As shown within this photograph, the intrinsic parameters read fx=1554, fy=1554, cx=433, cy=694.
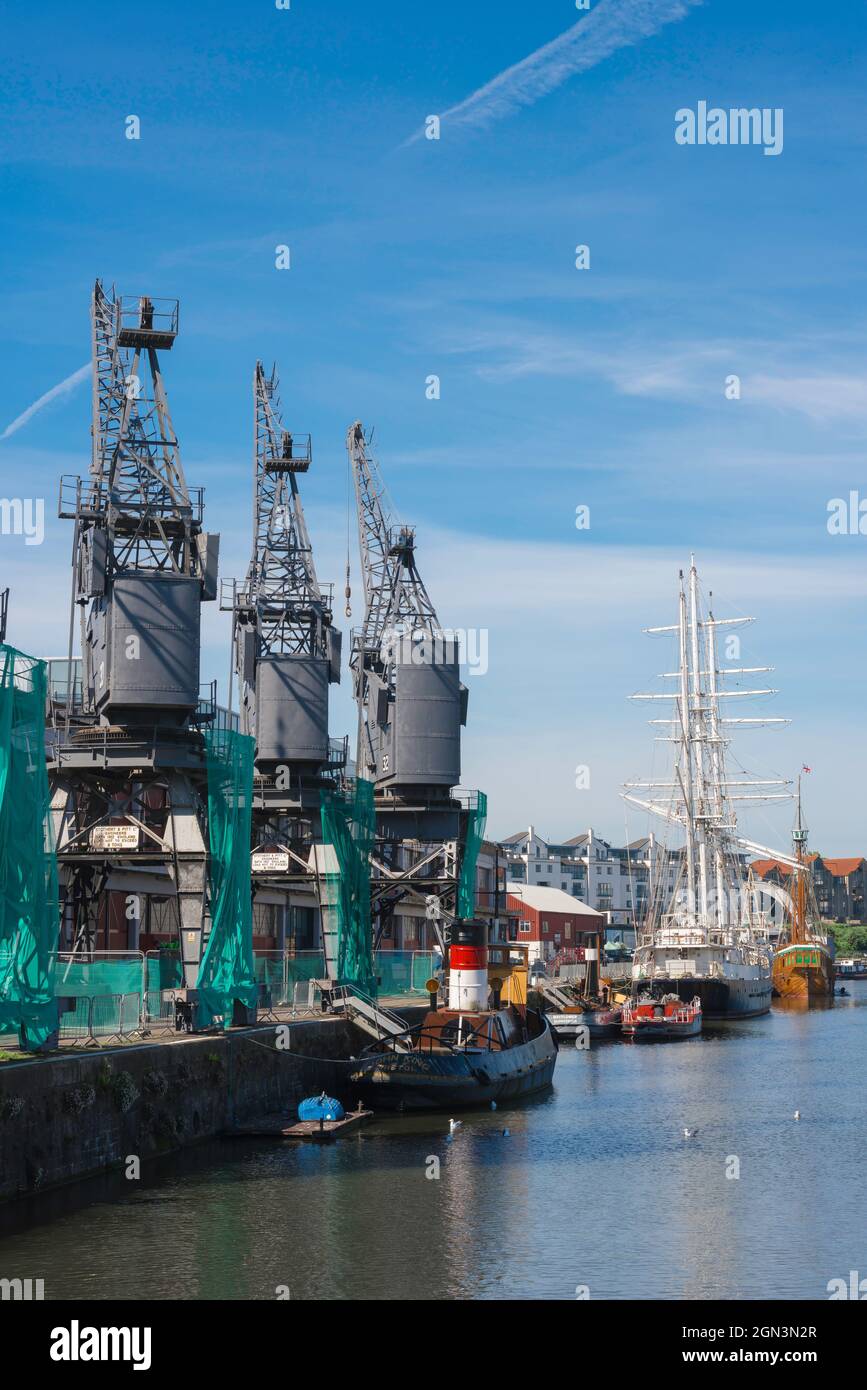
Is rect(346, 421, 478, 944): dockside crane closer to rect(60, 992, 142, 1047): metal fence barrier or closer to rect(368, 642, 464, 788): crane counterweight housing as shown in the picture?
rect(368, 642, 464, 788): crane counterweight housing

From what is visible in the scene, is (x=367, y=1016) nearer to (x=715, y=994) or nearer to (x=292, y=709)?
(x=292, y=709)

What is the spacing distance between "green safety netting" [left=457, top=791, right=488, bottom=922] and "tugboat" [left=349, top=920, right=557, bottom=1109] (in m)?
16.6

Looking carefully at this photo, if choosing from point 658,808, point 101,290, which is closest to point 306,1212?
point 101,290

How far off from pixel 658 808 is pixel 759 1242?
388 feet

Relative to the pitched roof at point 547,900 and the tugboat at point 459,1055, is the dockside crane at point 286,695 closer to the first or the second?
the tugboat at point 459,1055

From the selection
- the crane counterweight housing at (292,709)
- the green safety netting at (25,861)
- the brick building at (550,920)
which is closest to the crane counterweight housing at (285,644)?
the crane counterweight housing at (292,709)

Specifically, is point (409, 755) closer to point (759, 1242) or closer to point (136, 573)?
point (136, 573)

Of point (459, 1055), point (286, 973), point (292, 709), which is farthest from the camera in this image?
point (292, 709)

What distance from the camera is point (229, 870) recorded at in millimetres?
44375

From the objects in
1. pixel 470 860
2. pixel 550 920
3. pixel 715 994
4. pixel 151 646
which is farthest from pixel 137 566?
pixel 550 920

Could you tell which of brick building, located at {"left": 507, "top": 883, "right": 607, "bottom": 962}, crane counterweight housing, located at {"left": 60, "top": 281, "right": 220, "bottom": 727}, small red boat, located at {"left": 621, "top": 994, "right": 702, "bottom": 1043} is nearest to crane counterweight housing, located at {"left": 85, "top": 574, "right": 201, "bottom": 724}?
crane counterweight housing, located at {"left": 60, "top": 281, "right": 220, "bottom": 727}

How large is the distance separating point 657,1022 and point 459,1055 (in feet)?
127

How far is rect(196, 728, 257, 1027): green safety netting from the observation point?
43.1 metres
